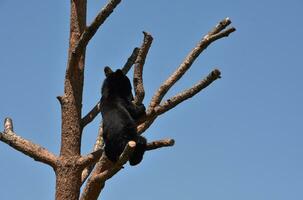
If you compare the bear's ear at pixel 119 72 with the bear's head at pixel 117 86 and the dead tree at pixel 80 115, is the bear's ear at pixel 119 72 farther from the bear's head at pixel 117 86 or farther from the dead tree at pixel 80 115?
the dead tree at pixel 80 115

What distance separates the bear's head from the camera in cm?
634

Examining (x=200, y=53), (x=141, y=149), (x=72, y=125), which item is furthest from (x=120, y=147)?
(x=200, y=53)

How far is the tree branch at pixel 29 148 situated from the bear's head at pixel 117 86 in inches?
33.3

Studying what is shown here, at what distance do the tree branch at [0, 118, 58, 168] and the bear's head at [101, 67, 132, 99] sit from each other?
846 millimetres

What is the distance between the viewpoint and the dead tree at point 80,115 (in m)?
5.55

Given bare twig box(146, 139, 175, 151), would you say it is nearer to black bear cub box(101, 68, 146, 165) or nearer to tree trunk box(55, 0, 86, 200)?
black bear cub box(101, 68, 146, 165)

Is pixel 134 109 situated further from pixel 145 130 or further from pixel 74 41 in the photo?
pixel 74 41

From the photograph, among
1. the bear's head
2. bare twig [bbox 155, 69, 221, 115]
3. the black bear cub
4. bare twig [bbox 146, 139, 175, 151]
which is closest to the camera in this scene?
bare twig [bbox 146, 139, 175, 151]

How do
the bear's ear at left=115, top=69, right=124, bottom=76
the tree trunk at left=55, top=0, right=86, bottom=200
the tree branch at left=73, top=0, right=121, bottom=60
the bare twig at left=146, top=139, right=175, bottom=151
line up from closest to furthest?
the bare twig at left=146, top=139, right=175, bottom=151, the tree branch at left=73, top=0, right=121, bottom=60, the tree trunk at left=55, top=0, right=86, bottom=200, the bear's ear at left=115, top=69, right=124, bottom=76

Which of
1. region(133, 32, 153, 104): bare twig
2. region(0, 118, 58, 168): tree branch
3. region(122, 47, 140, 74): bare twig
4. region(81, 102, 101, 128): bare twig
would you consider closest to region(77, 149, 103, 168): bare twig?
region(0, 118, 58, 168): tree branch

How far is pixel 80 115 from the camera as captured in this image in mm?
6277

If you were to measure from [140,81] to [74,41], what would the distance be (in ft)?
3.66

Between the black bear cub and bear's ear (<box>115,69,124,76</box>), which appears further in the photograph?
bear's ear (<box>115,69,124,76</box>)

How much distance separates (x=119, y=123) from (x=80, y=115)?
0.56 metres
